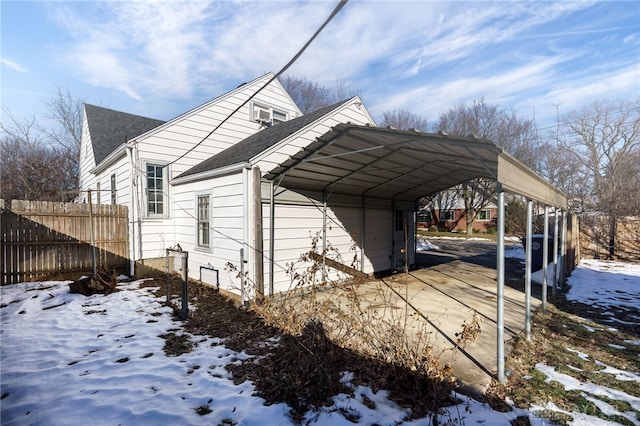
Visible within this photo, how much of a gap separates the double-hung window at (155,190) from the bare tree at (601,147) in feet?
77.4

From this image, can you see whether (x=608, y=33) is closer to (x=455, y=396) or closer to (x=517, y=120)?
(x=455, y=396)

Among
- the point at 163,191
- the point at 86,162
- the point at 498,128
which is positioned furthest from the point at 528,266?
the point at 498,128

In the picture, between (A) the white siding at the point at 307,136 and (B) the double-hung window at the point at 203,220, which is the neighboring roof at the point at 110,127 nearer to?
(B) the double-hung window at the point at 203,220

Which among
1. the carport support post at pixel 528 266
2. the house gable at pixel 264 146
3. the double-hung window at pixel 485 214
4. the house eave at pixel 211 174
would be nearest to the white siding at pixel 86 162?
the house eave at pixel 211 174

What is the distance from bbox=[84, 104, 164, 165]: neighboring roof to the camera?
35.6ft

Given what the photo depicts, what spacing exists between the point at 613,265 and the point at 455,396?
1369cm

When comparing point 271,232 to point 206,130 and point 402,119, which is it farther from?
point 402,119

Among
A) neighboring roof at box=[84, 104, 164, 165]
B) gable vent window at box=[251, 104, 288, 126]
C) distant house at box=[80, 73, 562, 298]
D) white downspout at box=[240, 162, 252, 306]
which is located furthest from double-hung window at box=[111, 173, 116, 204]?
white downspout at box=[240, 162, 252, 306]

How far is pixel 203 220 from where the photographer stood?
7605 mm

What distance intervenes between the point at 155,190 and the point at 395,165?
685cm

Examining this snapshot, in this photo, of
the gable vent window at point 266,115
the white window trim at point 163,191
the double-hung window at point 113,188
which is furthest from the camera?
the gable vent window at point 266,115

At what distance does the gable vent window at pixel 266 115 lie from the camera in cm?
1083

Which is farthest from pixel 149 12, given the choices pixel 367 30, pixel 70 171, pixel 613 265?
pixel 70 171

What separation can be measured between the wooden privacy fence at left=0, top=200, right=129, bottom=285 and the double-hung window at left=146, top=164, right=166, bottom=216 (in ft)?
2.82
